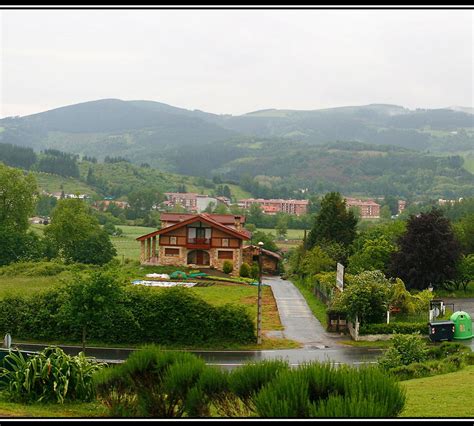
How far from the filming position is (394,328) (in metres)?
28.5

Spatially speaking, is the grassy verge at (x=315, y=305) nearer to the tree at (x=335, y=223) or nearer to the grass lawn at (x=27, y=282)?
the tree at (x=335, y=223)

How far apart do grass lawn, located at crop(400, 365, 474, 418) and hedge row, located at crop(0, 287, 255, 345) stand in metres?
10.5

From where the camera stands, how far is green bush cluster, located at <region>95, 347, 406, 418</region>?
8.43 meters

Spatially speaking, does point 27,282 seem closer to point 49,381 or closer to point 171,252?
point 171,252

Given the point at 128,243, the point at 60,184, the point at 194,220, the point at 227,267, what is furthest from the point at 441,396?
the point at 60,184

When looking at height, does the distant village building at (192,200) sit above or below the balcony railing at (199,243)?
above

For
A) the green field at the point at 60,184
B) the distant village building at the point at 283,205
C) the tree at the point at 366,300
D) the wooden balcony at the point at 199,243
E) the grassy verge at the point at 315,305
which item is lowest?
the grassy verge at the point at 315,305

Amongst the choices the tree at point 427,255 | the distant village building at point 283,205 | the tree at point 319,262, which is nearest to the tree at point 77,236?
the tree at point 319,262

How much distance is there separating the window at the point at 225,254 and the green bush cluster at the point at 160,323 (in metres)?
29.2

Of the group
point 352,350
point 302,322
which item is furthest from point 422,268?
point 352,350

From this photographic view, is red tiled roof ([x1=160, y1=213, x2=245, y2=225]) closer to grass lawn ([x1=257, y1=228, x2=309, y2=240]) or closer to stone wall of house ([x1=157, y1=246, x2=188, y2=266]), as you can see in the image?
stone wall of house ([x1=157, y1=246, x2=188, y2=266])

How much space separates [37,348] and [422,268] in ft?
67.9

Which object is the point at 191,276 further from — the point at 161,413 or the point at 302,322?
the point at 161,413

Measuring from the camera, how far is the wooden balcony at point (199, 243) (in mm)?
57656
